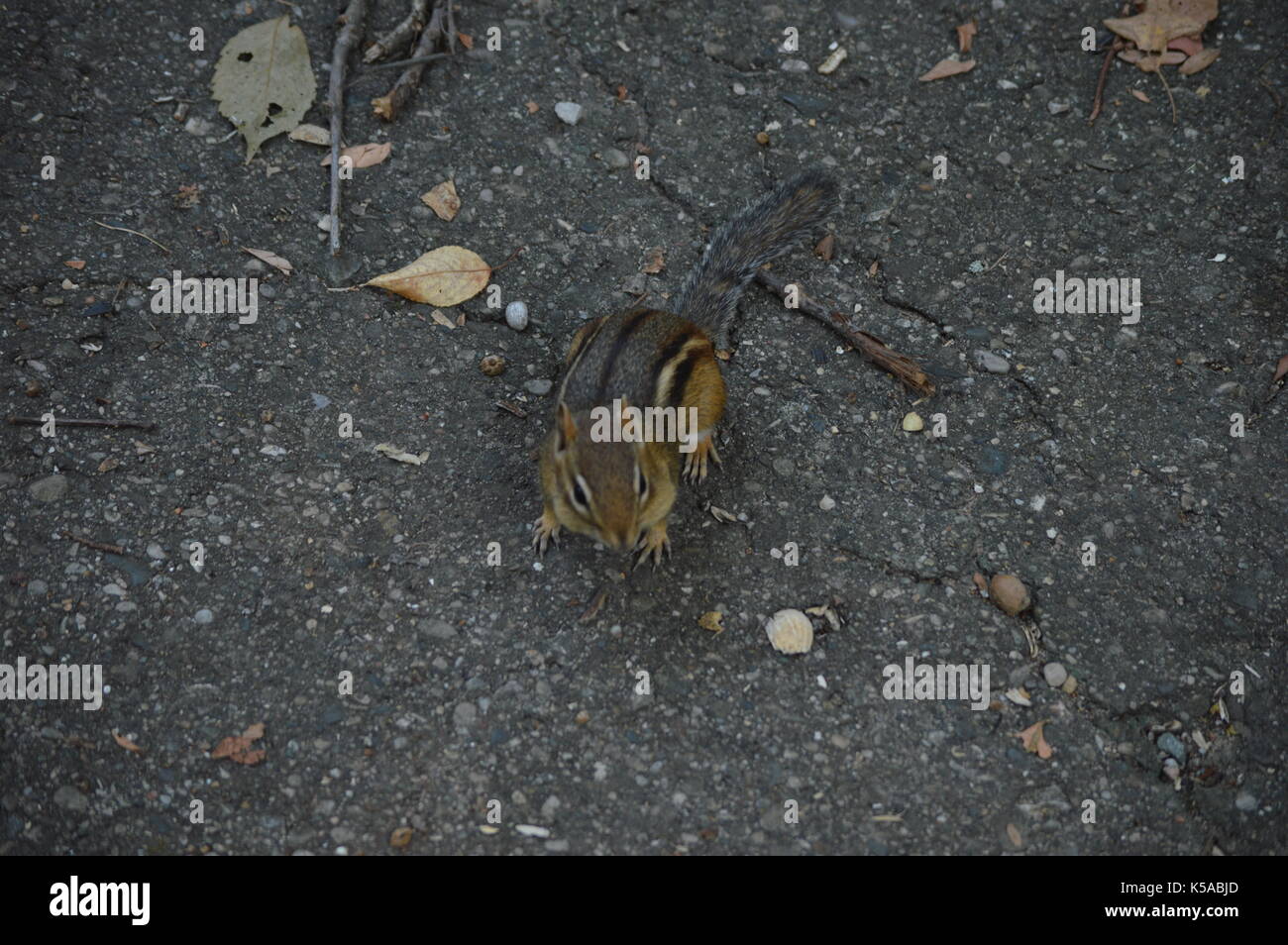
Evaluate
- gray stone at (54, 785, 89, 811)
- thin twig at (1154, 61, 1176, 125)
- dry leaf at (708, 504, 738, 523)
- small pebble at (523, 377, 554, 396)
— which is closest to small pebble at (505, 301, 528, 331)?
small pebble at (523, 377, 554, 396)

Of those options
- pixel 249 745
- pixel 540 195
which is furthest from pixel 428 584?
pixel 540 195

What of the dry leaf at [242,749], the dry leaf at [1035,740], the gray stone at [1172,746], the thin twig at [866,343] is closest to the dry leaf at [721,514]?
the thin twig at [866,343]

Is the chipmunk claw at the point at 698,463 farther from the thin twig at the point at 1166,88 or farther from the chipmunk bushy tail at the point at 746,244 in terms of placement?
the thin twig at the point at 1166,88

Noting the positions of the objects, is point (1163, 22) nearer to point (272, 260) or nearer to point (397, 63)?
point (397, 63)

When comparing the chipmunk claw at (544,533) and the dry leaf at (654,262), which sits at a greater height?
the dry leaf at (654,262)

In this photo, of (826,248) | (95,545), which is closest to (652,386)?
(826,248)

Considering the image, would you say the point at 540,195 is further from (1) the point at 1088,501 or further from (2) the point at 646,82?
(1) the point at 1088,501
